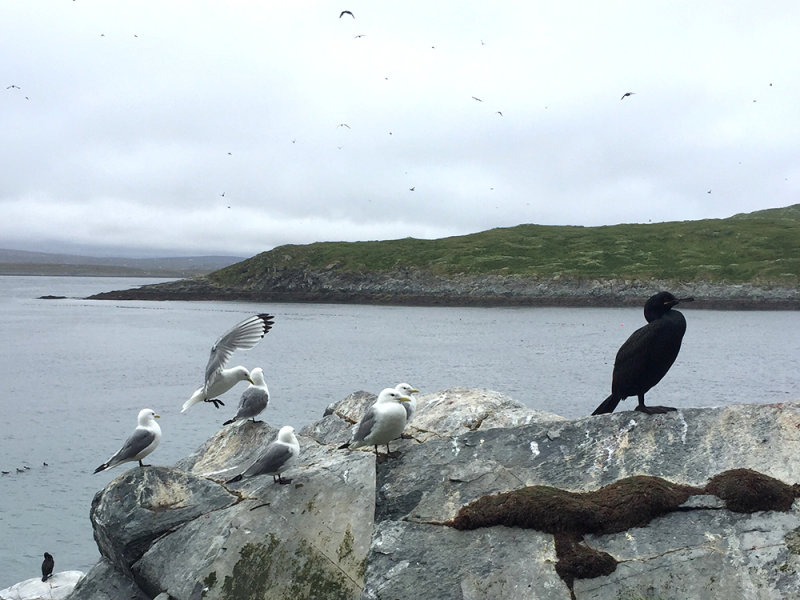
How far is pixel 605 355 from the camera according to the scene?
202 feet

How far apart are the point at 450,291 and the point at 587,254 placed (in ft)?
91.1

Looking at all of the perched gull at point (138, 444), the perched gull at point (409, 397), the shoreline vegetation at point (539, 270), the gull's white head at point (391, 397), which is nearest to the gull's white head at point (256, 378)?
the perched gull at point (138, 444)

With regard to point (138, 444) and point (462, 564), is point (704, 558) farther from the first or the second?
point (138, 444)

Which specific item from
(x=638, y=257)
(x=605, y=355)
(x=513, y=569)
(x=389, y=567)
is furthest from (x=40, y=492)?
(x=638, y=257)

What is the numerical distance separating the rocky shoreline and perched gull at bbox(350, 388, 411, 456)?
4085 inches

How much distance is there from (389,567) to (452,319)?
302 ft

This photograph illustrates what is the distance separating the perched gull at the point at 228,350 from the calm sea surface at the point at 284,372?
801 centimetres

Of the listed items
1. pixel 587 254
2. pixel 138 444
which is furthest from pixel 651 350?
pixel 587 254

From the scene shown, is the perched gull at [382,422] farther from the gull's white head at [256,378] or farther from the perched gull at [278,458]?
the gull's white head at [256,378]

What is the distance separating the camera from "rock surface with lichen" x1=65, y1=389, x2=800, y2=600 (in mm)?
8719

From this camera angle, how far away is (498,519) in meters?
9.72

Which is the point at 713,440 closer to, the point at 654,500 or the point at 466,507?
the point at 654,500

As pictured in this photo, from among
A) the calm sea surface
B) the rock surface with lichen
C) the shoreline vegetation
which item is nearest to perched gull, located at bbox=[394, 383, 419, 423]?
the rock surface with lichen

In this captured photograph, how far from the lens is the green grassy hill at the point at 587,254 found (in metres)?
120
